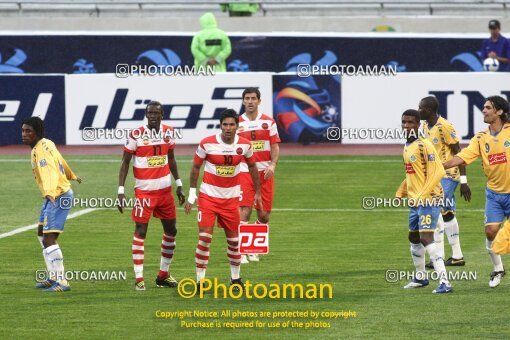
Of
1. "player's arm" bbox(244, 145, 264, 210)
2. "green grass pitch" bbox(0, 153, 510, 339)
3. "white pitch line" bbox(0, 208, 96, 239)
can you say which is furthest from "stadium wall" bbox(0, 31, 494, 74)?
"player's arm" bbox(244, 145, 264, 210)

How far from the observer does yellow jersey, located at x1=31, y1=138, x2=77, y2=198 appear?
14.6 m

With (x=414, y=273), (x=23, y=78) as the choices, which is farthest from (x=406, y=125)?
(x=23, y=78)

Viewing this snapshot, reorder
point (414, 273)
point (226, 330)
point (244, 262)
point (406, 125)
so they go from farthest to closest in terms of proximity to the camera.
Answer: point (244, 262) < point (414, 273) < point (406, 125) < point (226, 330)

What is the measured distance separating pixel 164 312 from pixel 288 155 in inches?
655

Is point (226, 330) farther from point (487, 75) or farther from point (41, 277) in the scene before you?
point (487, 75)

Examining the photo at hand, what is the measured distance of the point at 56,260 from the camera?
583 inches

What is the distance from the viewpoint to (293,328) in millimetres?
12633

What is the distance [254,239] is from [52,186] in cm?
246

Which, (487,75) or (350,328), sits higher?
(487,75)

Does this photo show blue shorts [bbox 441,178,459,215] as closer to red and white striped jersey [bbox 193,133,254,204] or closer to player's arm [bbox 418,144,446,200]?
player's arm [bbox 418,144,446,200]

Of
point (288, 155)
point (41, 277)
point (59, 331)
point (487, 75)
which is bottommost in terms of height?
point (59, 331)

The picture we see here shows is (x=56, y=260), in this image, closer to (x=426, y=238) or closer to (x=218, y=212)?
(x=218, y=212)

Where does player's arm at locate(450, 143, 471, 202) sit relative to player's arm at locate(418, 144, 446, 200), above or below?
above

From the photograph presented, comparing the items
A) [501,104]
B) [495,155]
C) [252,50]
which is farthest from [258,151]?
[252,50]
